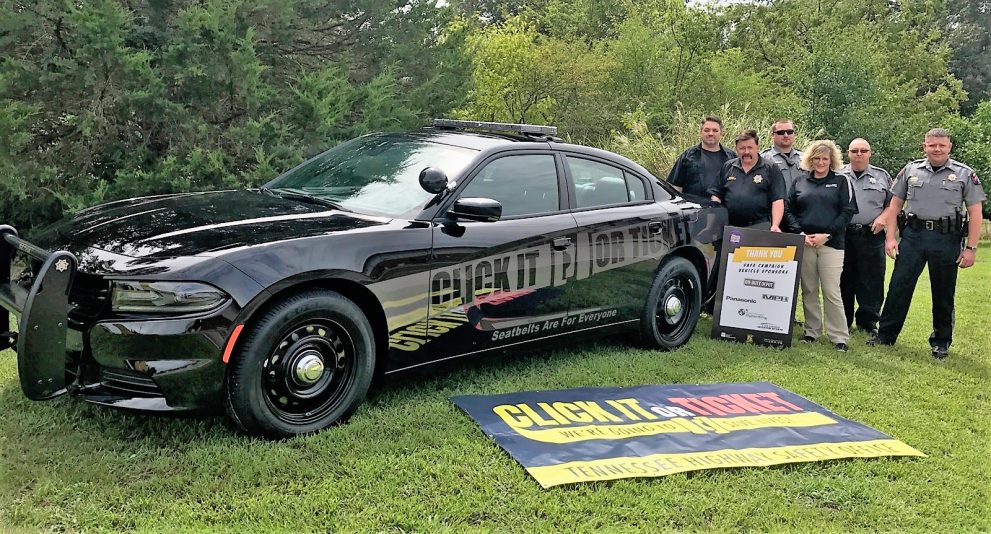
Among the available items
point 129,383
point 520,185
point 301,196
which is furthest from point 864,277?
point 129,383

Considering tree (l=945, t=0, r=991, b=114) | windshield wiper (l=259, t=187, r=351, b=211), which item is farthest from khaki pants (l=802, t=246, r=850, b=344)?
tree (l=945, t=0, r=991, b=114)

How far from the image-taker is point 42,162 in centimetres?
814

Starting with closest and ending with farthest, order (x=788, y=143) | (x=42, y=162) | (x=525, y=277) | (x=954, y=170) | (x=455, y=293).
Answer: (x=455, y=293) → (x=525, y=277) → (x=954, y=170) → (x=788, y=143) → (x=42, y=162)

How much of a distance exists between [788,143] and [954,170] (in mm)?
1431

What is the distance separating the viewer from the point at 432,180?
3998 millimetres

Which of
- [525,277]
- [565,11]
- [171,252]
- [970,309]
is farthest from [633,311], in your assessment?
[565,11]

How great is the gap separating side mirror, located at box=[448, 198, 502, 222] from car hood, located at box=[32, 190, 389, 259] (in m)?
0.40

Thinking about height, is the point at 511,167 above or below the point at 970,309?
above

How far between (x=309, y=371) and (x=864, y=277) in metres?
5.36

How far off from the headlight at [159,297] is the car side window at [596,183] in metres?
2.59

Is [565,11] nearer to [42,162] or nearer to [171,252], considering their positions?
[42,162]

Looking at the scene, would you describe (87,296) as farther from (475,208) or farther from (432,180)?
(475,208)

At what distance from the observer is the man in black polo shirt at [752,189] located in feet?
20.9

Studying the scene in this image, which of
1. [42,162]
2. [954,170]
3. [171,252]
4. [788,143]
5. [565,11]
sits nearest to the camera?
[171,252]
